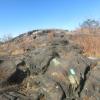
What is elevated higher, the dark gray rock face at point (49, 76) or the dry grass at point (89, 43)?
the dry grass at point (89, 43)

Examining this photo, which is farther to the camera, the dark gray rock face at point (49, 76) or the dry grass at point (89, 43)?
the dry grass at point (89, 43)

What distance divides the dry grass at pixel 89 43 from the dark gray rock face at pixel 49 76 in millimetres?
927

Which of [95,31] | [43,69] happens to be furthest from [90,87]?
[95,31]

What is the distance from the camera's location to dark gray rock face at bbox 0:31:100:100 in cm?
935

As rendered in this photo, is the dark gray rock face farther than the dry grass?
No

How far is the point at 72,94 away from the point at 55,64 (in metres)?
1.36

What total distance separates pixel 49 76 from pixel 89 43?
3687mm

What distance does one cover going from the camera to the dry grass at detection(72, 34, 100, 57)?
39.5 ft

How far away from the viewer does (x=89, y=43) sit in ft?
42.4

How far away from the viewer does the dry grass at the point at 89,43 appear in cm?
1203

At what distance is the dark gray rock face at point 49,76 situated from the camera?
9.35 m

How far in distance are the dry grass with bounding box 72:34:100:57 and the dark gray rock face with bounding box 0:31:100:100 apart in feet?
3.04

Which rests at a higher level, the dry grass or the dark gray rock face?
the dry grass

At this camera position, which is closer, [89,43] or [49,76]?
[49,76]
